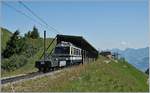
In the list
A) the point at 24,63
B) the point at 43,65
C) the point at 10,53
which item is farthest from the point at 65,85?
the point at 10,53

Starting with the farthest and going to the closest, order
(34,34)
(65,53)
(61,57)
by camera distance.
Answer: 1. (34,34)
2. (65,53)
3. (61,57)

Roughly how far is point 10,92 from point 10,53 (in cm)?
4743

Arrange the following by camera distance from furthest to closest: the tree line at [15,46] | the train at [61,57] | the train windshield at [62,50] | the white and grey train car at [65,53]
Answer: the tree line at [15,46]
the train windshield at [62,50]
the white and grey train car at [65,53]
the train at [61,57]

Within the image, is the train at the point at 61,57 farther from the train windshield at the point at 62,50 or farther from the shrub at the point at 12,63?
the shrub at the point at 12,63

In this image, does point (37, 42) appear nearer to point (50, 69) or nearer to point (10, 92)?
point (50, 69)

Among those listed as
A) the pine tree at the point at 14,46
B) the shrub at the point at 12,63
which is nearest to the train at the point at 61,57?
the shrub at the point at 12,63

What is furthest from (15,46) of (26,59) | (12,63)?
(12,63)

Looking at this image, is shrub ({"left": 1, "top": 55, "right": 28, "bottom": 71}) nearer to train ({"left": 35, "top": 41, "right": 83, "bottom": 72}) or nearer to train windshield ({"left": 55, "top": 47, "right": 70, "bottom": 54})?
train ({"left": 35, "top": 41, "right": 83, "bottom": 72})

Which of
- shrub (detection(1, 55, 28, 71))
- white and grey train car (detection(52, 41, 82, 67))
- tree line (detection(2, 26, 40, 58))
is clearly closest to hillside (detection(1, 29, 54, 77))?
shrub (detection(1, 55, 28, 71))

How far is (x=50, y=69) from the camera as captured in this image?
39594mm

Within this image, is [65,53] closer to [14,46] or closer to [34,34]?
[14,46]

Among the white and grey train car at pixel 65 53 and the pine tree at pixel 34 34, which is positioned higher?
the pine tree at pixel 34 34

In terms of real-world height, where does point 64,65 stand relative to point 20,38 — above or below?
below

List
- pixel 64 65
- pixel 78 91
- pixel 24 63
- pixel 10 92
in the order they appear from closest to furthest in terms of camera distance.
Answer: pixel 10 92 < pixel 78 91 < pixel 64 65 < pixel 24 63
